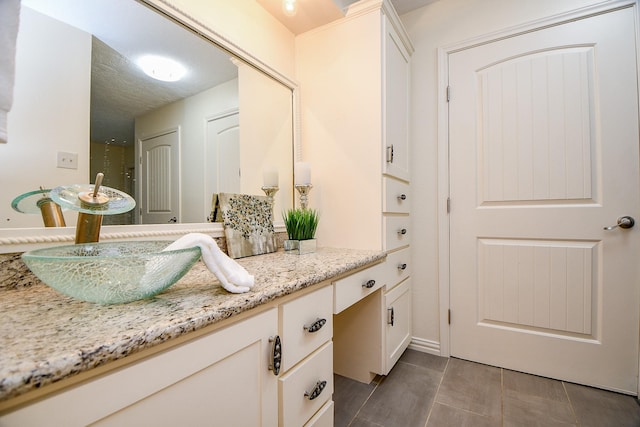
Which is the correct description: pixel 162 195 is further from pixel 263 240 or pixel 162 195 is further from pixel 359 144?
pixel 359 144

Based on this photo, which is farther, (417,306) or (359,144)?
(417,306)

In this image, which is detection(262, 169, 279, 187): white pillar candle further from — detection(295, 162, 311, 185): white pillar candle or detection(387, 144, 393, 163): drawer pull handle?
detection(387, 144, 393, 163): drawer pull handle

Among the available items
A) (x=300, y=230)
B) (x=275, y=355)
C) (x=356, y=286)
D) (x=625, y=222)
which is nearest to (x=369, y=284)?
(x=356, y=286)

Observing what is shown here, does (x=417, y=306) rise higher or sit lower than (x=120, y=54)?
lower

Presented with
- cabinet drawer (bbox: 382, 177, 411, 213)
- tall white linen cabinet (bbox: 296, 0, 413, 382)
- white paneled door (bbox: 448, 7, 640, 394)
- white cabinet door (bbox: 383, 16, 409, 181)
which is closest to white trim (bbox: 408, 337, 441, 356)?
white paneled door (bbox: 448, 7, 640, 394)

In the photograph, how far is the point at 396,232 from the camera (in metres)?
1.65

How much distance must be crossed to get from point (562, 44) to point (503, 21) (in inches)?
13.9

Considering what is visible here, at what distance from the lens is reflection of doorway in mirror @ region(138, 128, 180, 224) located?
40.5 inches

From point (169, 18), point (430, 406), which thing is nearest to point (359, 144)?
point (169, 18)

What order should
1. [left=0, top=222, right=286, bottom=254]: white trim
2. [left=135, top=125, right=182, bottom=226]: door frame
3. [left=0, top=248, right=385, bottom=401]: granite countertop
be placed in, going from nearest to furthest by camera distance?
[left=0, top=248, right=385, bottom=401]: granite countertop → [left=0, top=222, right=286, bottom=254]: white trim → [left=135, top=125, right=182, bottom=226]: door frame

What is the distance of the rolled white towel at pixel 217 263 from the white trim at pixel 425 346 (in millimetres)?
1657

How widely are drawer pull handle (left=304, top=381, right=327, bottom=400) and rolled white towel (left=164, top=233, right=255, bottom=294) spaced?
424 mm

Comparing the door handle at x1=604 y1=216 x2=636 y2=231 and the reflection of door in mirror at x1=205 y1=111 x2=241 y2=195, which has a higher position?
the reflection of door in mirror at x1=205 y1=111 x2=241 y2=195

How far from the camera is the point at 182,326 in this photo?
486 mm
